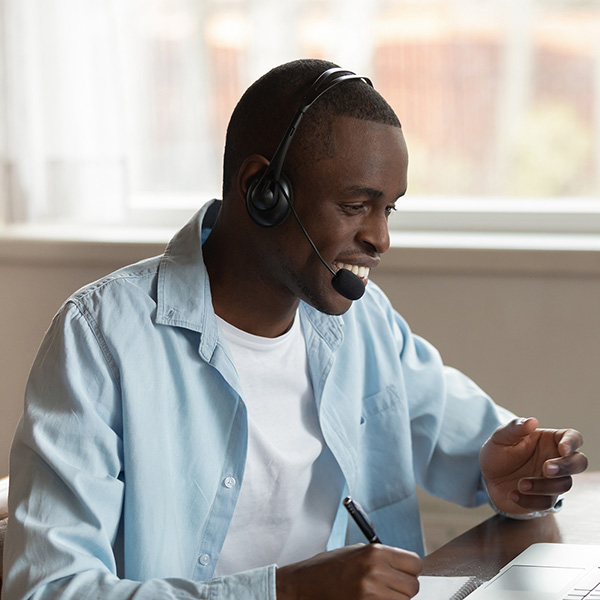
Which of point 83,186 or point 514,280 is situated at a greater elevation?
point 83,186

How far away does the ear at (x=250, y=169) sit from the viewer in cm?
114

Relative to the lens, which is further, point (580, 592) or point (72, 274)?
point (72, 274)

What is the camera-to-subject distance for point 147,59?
2.33 m

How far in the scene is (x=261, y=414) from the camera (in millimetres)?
1208

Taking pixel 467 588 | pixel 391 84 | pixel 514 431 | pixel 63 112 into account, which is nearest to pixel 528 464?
pixel 514 431

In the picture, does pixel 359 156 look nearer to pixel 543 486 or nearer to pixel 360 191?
pixel 360 191

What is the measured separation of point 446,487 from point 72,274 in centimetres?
113

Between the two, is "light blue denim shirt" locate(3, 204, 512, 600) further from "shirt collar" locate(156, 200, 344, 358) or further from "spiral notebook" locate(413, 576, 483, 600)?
"spiral notebook" locate(413, 576, 483, 600)

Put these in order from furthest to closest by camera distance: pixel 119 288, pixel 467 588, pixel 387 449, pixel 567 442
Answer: pixel 387 449 → pixel 567 442 → pixel 119 288 → pixel 467 588

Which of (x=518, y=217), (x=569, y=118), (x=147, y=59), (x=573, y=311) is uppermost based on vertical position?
(x=147, y=59)

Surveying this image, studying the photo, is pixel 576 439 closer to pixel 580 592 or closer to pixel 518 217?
pixel 580 592

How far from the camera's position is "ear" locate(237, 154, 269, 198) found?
1139 millimetres

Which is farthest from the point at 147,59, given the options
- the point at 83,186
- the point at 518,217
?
the point at 518,217

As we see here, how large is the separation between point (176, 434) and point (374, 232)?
341mm
